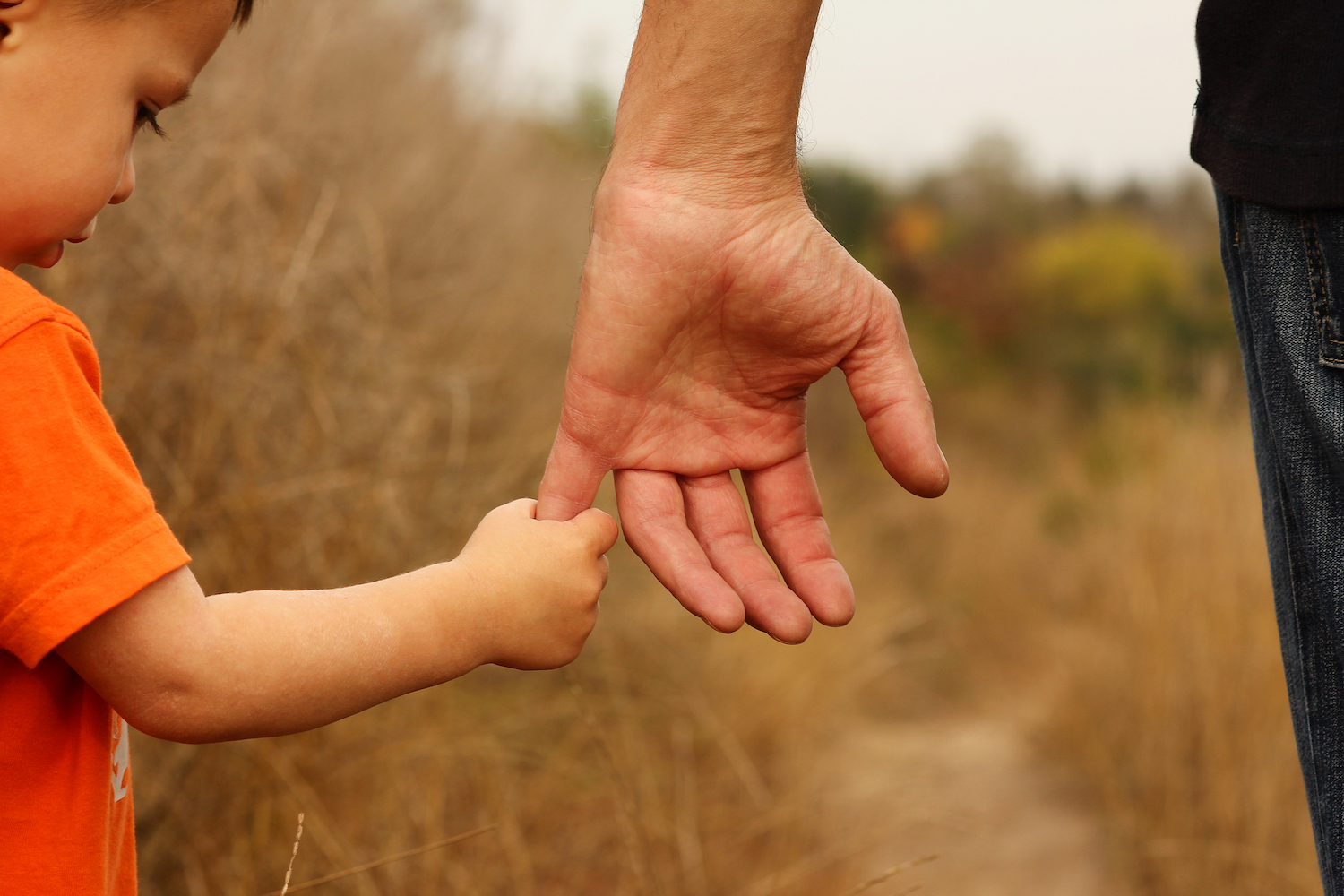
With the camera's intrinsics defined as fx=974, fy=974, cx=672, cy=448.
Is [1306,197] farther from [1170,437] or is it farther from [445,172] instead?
[1170,437]

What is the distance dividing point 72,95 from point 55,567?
38cm

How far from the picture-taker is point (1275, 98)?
33.5 inches

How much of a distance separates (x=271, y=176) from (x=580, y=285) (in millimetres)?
2040

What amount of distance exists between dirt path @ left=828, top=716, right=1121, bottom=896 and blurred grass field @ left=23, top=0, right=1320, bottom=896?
3cm

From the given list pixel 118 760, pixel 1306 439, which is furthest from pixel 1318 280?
pixel 118 760

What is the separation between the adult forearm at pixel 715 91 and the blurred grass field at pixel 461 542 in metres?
0.38

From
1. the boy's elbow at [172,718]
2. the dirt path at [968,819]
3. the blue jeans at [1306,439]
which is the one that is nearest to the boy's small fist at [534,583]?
the boy's elbow at [172,718]

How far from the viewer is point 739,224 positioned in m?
1.12

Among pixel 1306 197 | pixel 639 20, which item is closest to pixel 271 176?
pixel 639 20

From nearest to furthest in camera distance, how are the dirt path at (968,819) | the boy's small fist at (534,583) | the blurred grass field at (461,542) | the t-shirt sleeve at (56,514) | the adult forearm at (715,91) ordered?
the t-shirt sleeve at (56,514)
the boy's small fist at (534,583)
the adult forearm at (715,91)
the blurred grass field at (461,542)
the dirt path at (968,819)

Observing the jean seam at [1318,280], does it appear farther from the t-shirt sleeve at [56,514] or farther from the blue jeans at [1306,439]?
the t-shirt sleeve at [56,514]

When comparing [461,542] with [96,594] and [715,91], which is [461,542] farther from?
[96,594]

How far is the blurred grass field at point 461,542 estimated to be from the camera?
1984 millimetres

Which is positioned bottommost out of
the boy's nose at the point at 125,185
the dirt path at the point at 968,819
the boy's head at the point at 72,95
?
the dirt path at the point at 968,819
